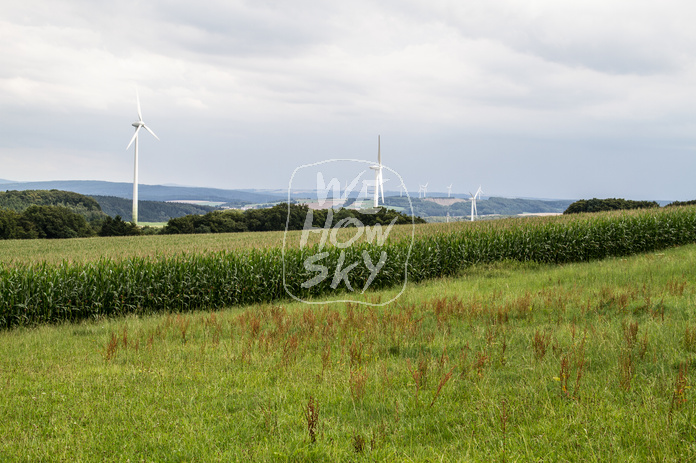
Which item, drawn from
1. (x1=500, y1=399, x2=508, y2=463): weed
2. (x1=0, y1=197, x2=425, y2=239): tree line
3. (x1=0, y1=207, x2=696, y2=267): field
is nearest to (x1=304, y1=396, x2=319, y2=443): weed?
(x1=500, y1=399, x2=508, y2=463): weed

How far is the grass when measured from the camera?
5488 millimetres

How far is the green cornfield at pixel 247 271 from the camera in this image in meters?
15.5

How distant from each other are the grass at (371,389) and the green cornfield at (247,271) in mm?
3346

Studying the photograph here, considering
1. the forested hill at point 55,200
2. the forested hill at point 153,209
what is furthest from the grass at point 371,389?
the forested hill at point 153,209

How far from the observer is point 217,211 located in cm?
7200

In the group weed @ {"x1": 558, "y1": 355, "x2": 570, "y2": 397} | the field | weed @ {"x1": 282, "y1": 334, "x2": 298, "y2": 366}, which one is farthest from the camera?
the field

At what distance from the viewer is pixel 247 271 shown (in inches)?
727

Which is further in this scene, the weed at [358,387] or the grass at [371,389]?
the weed at [358,387]

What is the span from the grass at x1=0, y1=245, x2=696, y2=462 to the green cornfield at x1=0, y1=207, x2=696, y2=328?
335 cm

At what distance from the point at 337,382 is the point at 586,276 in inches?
597

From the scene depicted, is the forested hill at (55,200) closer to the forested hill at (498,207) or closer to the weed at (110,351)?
the forested hill at (498,207)

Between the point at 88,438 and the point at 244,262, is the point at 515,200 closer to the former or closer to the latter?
the point at 244,262

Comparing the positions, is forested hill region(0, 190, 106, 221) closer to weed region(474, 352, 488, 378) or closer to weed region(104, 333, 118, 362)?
weed region(104, 333, 118, 362)

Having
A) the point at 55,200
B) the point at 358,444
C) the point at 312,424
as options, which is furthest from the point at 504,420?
the point at 55,200
